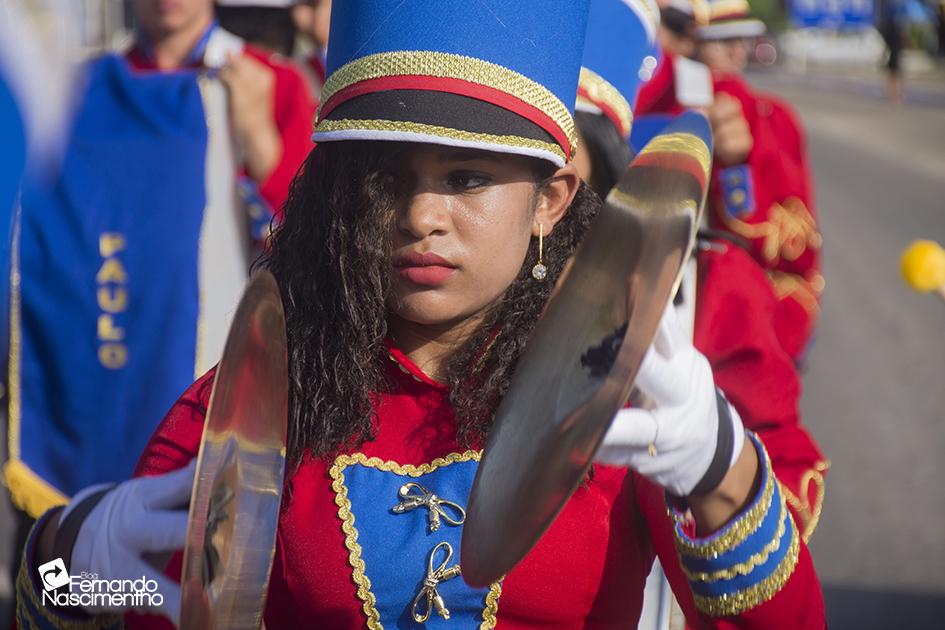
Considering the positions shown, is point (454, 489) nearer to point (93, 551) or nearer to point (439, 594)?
point (439, 594)

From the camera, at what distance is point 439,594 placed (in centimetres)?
182

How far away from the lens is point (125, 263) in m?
3.25

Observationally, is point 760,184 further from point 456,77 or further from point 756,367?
point 456,77

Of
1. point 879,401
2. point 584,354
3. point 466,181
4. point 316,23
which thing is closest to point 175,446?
point 466,181

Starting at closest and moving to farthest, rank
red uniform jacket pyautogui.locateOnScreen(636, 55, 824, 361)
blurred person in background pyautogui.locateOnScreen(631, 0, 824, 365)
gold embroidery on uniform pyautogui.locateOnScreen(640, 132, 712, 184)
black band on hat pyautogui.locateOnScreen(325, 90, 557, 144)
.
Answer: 1. gold embroidery on uniform pyautogui.locateOnScreen(640, 132, 712, 184)
2. black band on hat pyautogui.locateOnScreen(325, 90, 557, 144)
3. blurred person in background pyautogui.locateOnScreen(631, 0, 824, 365)
4. red uniform jacket pyautogui.locateOnScreen(636, 55, 824, 361)

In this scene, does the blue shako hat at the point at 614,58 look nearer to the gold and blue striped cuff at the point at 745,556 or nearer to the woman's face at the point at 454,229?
the woman's face at the point at 454,229

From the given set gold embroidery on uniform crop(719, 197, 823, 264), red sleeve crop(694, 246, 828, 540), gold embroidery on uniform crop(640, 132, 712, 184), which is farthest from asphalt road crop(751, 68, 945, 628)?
gold embroidery on uniform crop(640, 132, 712, 184)

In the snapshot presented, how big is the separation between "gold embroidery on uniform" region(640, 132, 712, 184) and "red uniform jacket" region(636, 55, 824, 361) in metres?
2.71

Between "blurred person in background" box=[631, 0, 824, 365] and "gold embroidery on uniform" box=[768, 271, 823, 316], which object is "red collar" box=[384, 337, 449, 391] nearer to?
"blurred person in background" box=[631, 0, 824, 365]

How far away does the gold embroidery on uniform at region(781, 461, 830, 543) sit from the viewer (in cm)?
213

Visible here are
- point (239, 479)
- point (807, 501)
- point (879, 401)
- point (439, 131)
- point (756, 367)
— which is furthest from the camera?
point (879, 401)

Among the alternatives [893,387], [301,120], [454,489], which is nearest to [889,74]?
[893,387]

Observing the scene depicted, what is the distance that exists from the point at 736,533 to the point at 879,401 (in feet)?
18.2

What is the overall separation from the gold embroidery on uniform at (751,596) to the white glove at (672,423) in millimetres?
165
